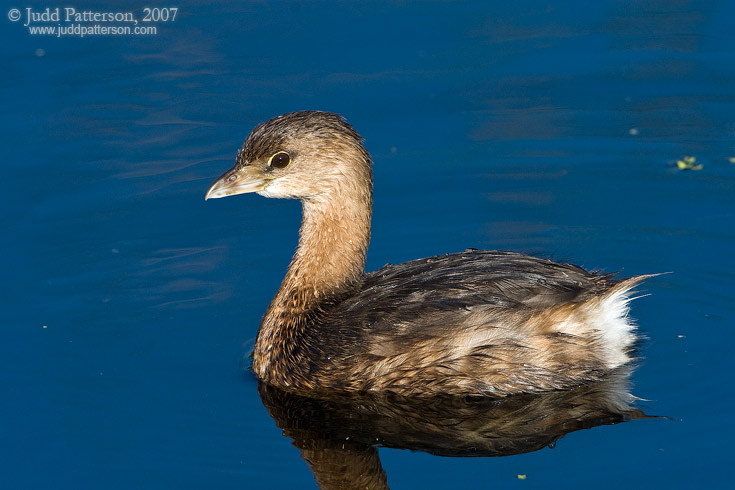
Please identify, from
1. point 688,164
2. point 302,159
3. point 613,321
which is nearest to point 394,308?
point 302,159

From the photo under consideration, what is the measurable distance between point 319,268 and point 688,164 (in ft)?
11.1

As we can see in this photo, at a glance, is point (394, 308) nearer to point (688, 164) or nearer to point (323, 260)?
point (323, 260)

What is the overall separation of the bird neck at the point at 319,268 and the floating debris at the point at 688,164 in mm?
3031

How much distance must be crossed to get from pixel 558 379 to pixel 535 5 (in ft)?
17.4

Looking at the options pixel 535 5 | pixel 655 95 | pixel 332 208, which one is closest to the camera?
pixel 332 208

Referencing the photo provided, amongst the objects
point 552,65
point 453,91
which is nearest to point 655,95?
point 552,65

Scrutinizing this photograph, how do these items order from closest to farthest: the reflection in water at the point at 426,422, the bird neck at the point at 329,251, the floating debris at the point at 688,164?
the reflection in water at the point at 426,422 → the bird neck at the point at 329,251 → the floating debris at the point at 688,164

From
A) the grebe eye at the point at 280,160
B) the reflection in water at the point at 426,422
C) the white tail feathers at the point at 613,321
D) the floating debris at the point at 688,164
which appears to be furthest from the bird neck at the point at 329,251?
the floating debris at the point at 688,164

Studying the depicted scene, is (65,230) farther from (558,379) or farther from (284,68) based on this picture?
(558,379)

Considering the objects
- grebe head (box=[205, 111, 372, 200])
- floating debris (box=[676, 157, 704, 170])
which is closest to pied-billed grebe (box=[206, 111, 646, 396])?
grebe head (box=[205, 111, 372, 200])

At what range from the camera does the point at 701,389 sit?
6.93 m

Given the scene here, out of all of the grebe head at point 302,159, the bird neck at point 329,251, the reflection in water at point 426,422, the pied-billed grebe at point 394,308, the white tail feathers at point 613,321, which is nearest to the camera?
the reflection in water at point 426,422

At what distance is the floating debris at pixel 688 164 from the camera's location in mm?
9352

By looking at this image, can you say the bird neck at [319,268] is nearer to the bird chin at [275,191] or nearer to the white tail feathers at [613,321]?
the bird chin at [275,191]
